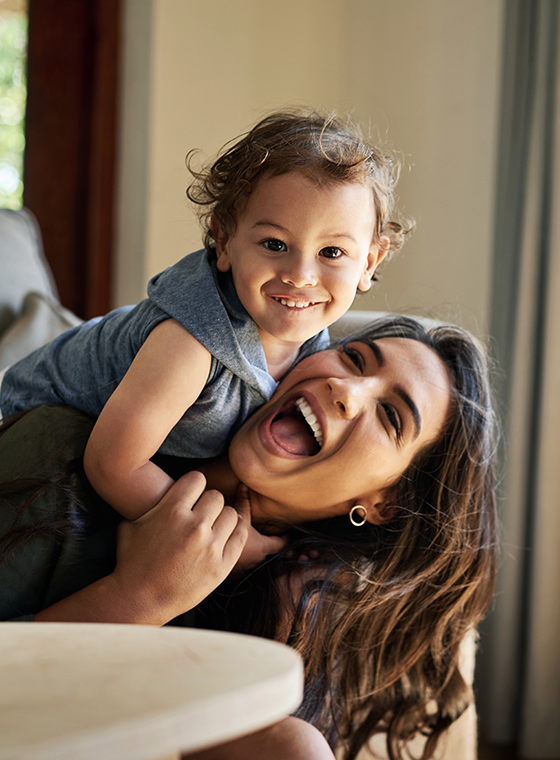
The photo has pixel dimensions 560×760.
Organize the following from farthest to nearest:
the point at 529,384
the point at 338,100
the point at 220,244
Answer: the point at 338,100 → the point at 529,384 → the point at 220,244

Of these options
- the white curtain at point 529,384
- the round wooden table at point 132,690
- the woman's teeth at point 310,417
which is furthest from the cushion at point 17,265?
the white curtain at point 529,384

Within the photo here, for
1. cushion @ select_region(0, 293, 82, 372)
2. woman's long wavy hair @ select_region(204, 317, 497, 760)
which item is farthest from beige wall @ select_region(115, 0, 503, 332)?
woman's long wavy hair @ select_region(204, 317, 497, 760)

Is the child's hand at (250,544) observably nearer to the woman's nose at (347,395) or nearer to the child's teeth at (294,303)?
the woman's nose at (347,395)

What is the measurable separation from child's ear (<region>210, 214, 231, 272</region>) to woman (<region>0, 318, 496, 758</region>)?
21cm

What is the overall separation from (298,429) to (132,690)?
2.31 ft

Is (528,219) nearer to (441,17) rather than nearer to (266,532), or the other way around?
(441,17)

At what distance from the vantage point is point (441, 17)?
227cm

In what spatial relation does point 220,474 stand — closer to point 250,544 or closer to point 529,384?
point 250,544

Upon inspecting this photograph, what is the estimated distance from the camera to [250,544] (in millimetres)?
1027

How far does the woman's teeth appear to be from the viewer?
0.99 metres

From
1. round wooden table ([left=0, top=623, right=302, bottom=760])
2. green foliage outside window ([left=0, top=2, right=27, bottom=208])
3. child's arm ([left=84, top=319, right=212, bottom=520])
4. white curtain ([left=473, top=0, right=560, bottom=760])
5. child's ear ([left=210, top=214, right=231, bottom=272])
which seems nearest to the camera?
round wooden table ([left=0, top=623, right=302, bottom=760])

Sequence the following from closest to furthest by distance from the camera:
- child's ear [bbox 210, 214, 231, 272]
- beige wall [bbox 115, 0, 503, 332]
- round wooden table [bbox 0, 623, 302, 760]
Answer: round wooden table [bbox 0, 623, 302, 760]
child's ear [bbox 210, 214, 231, 272]
beige wall [bbox 115, 0, 503, 332]

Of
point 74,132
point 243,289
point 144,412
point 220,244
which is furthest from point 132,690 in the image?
point 74,132

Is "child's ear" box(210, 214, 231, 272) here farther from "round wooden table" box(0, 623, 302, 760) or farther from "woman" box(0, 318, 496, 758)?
"round wooden table" box(0, 623, 302, 760)
